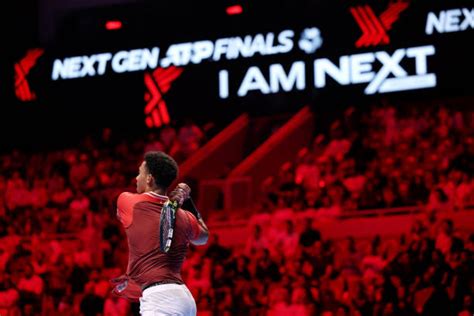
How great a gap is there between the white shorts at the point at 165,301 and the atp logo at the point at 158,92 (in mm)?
16449

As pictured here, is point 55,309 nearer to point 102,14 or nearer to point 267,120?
point 267,120

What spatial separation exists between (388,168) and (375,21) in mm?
4292

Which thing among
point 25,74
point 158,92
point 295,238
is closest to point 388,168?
point 295,238

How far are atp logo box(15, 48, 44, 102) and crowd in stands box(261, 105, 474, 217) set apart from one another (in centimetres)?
651

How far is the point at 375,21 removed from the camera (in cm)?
1997

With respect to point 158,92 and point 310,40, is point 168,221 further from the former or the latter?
point 158,92

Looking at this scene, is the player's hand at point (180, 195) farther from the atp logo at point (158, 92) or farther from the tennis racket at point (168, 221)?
the atp logo at point (158, 92)

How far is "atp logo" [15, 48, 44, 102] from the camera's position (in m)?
22.7

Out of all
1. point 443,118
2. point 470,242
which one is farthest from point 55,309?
point 443,118

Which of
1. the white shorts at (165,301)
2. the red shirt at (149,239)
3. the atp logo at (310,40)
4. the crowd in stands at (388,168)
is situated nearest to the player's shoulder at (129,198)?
the red shirt at (149,239)

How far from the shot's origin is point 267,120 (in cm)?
2325

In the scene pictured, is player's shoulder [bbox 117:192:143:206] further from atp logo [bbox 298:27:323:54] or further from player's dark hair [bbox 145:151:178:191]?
atp logo [bbox 298:27:323:54]

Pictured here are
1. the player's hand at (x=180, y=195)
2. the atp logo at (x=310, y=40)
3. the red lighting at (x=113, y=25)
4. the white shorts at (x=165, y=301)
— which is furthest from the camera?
the red lighting at (x=113, y=25)

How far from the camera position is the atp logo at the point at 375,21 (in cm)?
1988
